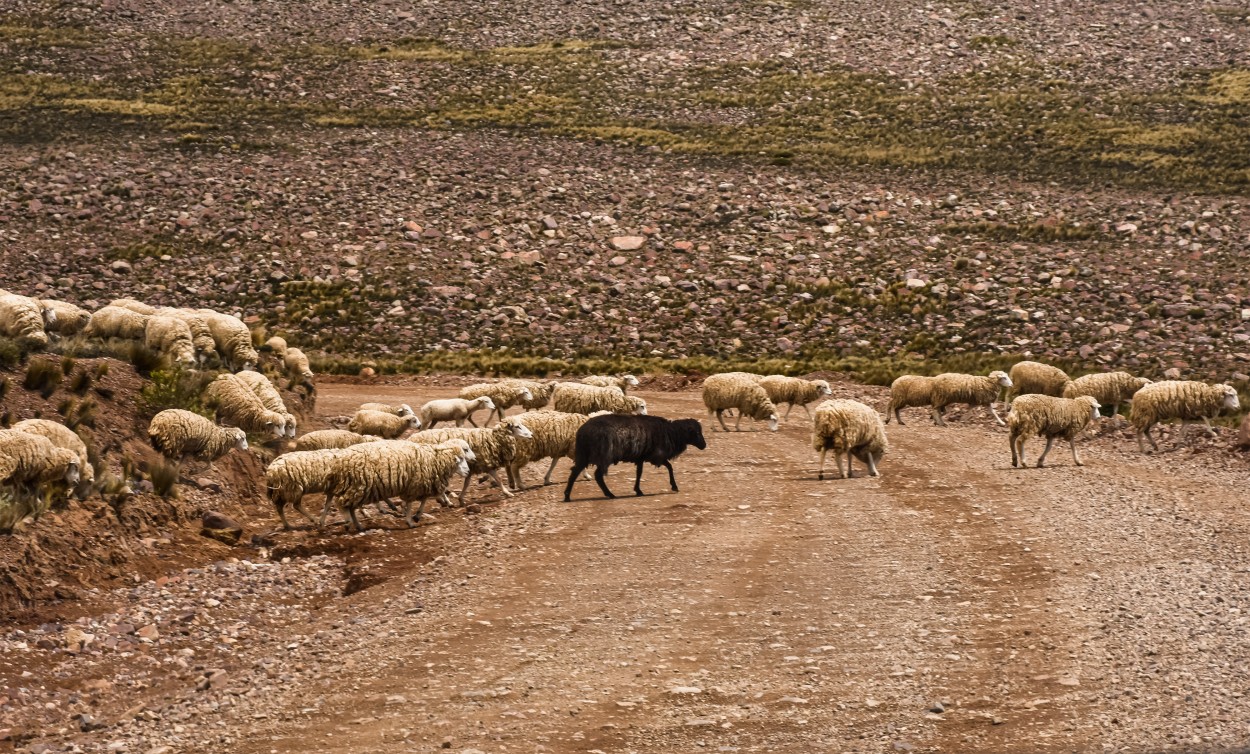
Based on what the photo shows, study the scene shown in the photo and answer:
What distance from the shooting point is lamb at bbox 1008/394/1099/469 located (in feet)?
76.0

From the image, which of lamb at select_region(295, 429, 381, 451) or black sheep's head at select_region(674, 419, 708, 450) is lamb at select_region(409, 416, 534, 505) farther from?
black sheep's head at select_region(674, 419, 708, 450)

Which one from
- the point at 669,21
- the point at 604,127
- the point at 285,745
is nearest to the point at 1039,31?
the point at 669,21

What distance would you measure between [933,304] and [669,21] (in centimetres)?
4182

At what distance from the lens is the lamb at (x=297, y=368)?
96.0ft

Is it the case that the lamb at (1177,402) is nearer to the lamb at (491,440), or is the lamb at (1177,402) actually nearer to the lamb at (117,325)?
the lamb at (491,440)

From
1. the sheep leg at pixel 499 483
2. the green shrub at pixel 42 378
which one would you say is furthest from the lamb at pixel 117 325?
the sheep leg at pixel 499 483

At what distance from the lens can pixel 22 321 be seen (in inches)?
905

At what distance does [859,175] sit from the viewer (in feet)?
220

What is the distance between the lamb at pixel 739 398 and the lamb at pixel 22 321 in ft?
39.8

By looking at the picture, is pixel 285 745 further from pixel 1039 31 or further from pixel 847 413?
pixel 1039 31

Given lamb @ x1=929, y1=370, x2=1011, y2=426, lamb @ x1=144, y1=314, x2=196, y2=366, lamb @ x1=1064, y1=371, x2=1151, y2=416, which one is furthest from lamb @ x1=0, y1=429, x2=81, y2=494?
lamb @ x1=1064, y1=371, x2=1151, y2=416

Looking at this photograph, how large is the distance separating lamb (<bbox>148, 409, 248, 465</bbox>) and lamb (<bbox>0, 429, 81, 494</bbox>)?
292cm

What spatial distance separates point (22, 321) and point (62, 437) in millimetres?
6803

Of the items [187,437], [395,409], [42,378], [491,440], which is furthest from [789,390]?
[42,378]
